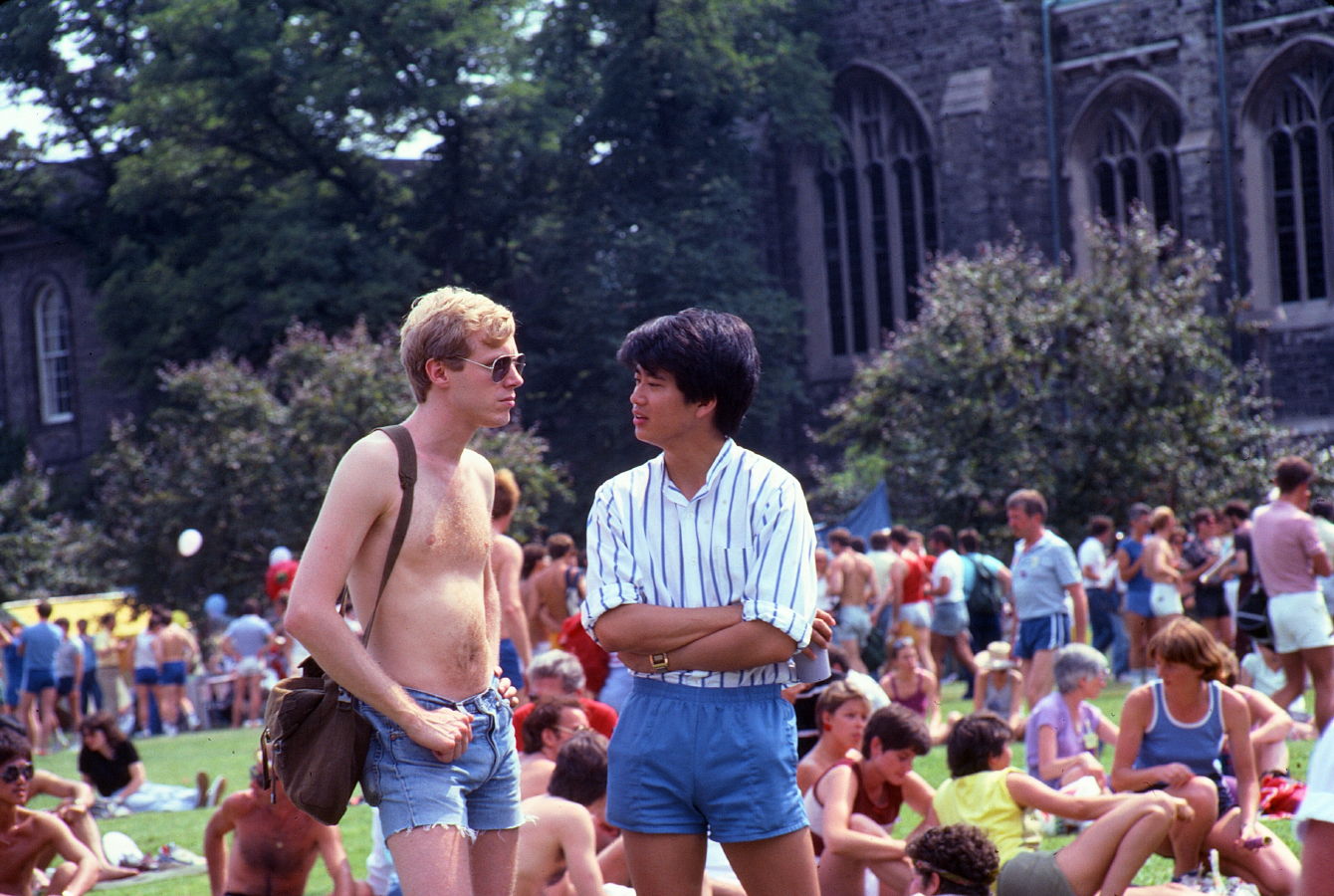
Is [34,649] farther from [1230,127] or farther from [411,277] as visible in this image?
[1230,127]

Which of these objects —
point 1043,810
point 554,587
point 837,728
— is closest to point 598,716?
point 837,728

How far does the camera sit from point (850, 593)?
1559cm

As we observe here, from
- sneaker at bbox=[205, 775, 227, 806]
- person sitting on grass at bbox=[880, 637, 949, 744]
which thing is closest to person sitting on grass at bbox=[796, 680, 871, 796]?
person sitting on grass at bbox=[880, 637, 949, 744]

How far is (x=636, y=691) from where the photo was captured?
12.4ft

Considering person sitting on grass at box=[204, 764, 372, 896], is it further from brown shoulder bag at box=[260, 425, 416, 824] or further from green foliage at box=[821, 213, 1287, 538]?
green foliage at box=[821, 213, 1287, 538]

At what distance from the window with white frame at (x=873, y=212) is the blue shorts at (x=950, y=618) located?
A: 18047 mm

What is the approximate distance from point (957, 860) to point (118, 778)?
8.64 metres

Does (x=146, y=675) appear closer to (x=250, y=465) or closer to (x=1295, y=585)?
(x=250, y=465)

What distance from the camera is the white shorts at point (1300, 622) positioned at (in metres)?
10.7

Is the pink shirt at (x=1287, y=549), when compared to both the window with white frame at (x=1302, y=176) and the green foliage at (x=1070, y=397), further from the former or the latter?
the window with white frame at (x=1302, y=176)

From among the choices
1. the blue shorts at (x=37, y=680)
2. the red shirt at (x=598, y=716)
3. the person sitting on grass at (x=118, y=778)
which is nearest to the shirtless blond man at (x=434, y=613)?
the red shirt at (x=598, y=716)

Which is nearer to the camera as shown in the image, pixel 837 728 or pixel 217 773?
pixel 837 728

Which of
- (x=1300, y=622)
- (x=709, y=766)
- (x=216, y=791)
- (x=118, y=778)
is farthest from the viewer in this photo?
(x=216, y=791)

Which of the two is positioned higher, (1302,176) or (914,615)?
(1302,176)
